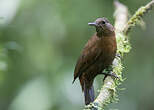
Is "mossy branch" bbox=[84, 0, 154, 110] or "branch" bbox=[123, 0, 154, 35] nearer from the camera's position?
"mossy branch" bbox=[84, 0, 154, 110]

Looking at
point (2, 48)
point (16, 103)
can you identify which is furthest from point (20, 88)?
point (2, 48)

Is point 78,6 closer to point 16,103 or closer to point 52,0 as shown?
point 52,0

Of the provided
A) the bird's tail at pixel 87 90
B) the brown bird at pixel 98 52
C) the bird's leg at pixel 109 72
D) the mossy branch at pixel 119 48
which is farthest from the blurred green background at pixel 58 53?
the bird's leg at pixel 109 72

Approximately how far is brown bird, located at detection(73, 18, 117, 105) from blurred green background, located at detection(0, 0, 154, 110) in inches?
52.0

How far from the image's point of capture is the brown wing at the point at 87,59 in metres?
4.54

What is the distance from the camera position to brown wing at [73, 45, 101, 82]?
454cm

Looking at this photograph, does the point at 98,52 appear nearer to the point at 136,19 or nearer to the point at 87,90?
the point at 87,90

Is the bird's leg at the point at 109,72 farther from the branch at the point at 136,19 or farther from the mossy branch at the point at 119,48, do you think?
the branch at the point at 136,19

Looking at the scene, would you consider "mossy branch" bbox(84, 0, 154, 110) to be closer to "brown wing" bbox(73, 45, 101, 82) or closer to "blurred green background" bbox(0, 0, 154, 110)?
"brown wing" bbox(73, 45, 101, 82)

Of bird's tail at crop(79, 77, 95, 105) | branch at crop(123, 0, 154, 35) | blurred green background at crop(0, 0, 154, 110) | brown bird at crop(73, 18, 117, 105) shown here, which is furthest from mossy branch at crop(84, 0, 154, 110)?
blurred green background at crop(0, 0, 154, 110)

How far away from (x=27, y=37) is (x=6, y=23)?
1.98ft

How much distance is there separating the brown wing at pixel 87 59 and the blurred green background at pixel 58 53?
1.33 meters

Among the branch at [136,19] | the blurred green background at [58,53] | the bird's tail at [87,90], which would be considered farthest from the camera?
the blurred green background at [58,53]

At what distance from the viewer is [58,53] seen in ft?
21.5
